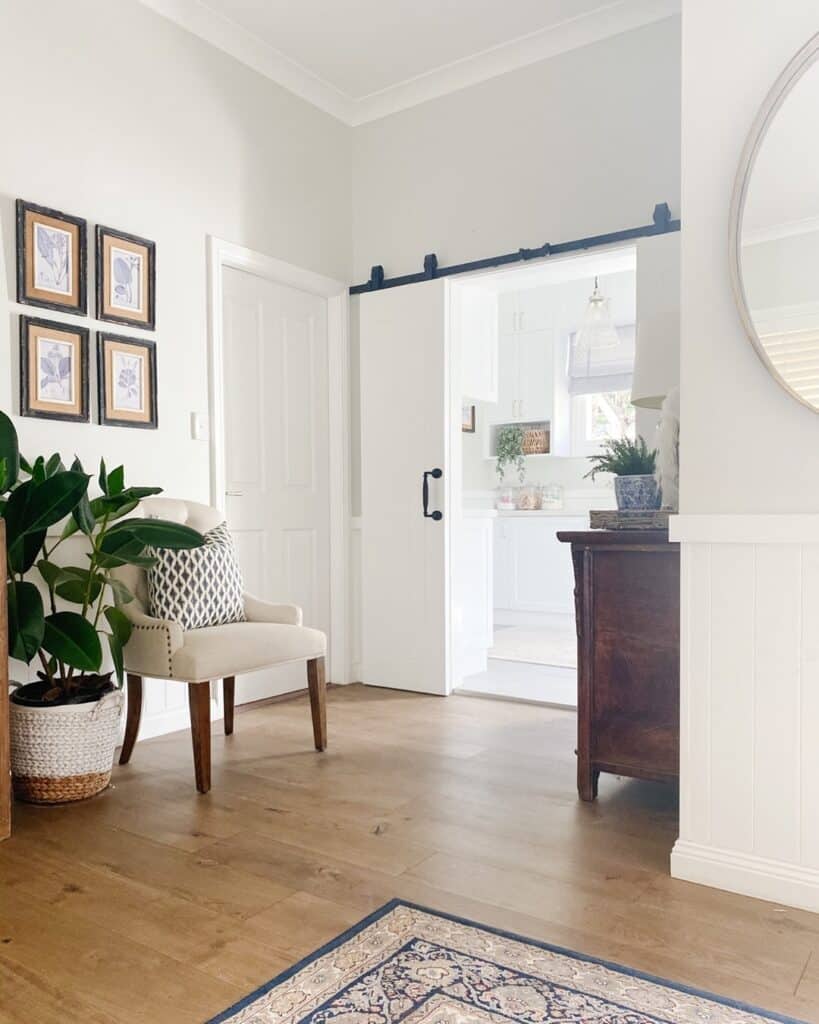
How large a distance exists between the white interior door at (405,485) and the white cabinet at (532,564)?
8.26 ft

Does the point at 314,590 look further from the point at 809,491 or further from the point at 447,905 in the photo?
the point at 809,491

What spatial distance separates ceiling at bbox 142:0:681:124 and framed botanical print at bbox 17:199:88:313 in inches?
40.5

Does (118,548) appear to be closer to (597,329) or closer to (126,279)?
(126,279)

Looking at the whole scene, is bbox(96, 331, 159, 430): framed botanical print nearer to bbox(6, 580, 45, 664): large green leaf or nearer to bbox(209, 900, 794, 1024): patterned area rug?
bbox(6, 580, 45, 664): large green leaf

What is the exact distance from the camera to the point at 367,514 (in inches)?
166

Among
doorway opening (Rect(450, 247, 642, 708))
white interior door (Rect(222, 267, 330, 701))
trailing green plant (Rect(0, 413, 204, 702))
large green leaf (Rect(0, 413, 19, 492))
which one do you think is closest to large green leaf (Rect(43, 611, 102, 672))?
trailing green plant (Rect(0, 413, 204, 702))

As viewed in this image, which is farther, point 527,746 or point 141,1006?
point 527,746

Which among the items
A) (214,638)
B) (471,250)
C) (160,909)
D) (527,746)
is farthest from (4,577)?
(471,250)

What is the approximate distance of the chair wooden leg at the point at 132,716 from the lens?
2.90m

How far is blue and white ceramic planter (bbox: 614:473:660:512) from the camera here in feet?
8.25

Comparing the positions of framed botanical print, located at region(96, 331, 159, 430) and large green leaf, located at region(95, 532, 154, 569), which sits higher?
framed botanical print, located at region(96, 331, 159, 430)

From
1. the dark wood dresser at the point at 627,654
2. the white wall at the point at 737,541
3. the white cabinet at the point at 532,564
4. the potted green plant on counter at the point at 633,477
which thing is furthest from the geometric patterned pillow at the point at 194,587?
the white cabinet at the point at 532,564

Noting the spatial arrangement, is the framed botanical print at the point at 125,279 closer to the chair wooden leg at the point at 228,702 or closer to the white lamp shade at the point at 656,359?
the chair wooden leg at the point at 228,702

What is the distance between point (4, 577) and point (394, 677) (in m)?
2.25
